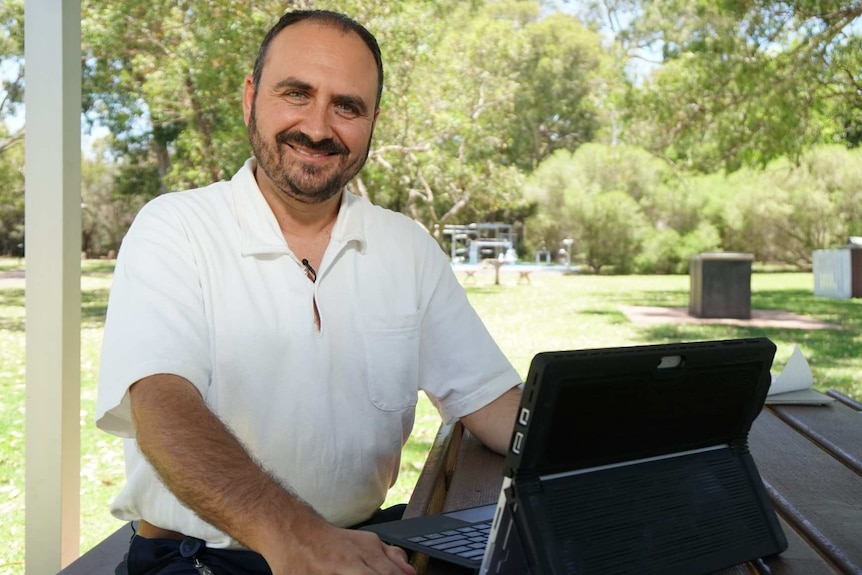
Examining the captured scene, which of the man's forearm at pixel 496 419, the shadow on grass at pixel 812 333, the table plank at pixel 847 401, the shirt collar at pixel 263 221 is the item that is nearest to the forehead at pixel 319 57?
the shirt collar at pixel 263 221

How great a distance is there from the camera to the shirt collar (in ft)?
4.27

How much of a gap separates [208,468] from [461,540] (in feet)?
0.79

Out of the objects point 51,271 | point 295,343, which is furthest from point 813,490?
point 51,271

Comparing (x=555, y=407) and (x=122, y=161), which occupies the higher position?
(x=122, y=161)

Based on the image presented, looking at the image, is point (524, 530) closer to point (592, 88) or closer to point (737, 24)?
point (737, 24)

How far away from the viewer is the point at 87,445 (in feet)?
16.4

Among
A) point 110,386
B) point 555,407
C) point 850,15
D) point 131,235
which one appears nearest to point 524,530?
point 555,407

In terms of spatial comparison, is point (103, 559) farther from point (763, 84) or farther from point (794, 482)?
point (763, 84)

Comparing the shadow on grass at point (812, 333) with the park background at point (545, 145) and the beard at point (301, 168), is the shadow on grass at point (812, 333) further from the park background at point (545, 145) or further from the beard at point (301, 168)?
the beard at point (301, 168)

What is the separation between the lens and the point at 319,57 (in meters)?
1.39

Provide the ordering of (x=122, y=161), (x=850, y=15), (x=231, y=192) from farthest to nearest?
(x=122, y=161) → (x=850, y=15) → (x=231, y=192)

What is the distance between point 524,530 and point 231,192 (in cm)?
82

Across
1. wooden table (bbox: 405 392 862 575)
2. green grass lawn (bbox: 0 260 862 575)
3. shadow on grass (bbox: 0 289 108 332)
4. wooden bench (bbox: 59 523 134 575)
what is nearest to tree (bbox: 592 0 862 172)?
green grass lawn (bbox: 0 260 862 575)

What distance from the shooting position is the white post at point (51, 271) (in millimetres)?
2113
